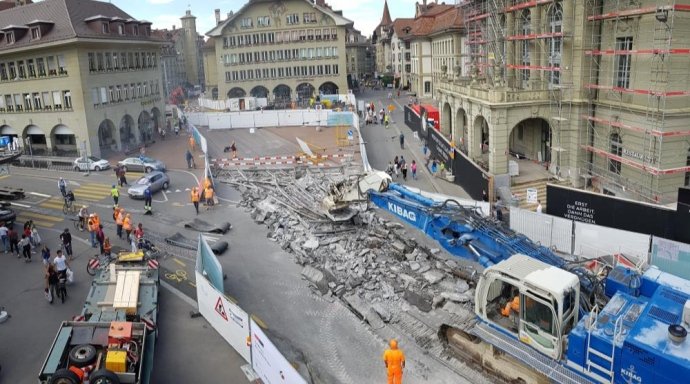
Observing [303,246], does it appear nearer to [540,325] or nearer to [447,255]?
[447,255]

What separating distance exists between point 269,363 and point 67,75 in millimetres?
42087

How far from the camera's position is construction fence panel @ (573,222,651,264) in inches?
831

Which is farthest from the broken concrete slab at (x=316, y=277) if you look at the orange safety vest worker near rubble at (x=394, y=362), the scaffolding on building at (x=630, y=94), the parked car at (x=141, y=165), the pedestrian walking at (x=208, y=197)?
the parked car at (x=141, y=165)

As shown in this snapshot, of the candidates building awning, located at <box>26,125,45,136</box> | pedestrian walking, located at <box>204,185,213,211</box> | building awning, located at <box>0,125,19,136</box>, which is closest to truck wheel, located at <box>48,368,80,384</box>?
pedestrian walking, located at <box>204,185,213,211</box>

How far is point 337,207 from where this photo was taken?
24.6 meters

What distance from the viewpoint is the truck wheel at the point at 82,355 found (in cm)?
1427

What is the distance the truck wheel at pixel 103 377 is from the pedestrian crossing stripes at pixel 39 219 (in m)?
19.2

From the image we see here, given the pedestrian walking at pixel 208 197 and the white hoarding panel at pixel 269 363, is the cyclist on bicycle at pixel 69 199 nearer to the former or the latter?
the pedestrian walking at pixel 208 197

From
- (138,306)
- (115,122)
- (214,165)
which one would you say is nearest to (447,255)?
(138,306)

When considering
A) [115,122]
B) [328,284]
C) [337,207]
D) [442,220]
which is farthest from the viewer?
[115,122]

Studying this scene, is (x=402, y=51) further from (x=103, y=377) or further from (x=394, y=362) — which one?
(x=103, y=377)

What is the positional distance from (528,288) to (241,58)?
73.3 meters

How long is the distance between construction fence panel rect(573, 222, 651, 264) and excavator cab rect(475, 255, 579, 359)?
8.99 metres

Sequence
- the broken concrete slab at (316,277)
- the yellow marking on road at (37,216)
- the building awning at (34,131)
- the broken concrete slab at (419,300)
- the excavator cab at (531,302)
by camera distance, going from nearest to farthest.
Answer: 1. the excavator cab at (531,302)
2. the broken concrete slab at (419,300)
3. the broken concrete slab at (316,277)
4. the yellow marking on road at (37,216)
5. the building awning at (34,131)
